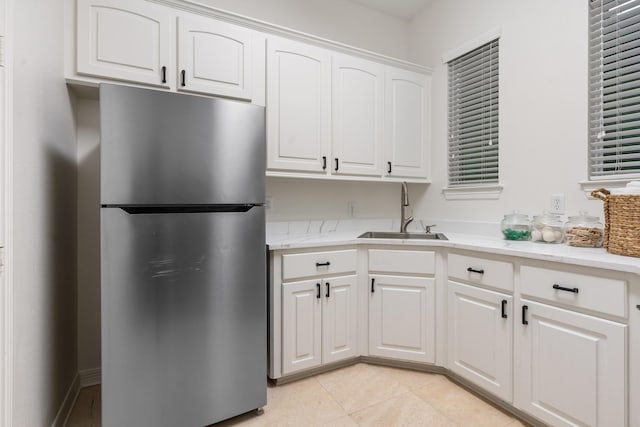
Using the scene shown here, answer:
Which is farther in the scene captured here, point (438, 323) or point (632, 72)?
point (438, 323)

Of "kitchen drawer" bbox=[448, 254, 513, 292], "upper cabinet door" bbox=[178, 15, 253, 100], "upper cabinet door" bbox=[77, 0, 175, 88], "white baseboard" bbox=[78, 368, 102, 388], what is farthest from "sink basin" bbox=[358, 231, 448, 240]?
"white baseboard" bbox=[78, 368, 102, 388]

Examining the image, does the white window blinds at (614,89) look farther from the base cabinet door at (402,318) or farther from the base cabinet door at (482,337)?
the base cabinet door at (402,318)

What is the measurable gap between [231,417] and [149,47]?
6.58 feet

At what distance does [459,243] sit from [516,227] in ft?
1.51

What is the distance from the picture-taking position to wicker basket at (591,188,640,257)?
1400mm

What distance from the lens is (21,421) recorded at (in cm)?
114

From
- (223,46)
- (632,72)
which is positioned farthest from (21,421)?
(632,72)

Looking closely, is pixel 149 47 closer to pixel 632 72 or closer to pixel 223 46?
pixel 223 46

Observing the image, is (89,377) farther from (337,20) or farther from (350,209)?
(337,20)

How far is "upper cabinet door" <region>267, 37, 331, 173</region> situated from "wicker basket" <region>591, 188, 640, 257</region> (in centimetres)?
159

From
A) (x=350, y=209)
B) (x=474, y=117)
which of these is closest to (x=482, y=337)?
(x=350, y=209)

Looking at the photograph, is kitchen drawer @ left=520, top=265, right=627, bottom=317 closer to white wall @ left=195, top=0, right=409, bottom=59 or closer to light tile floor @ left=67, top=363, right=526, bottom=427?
light tile floor @ left=67, top=363, right=526, bottom=427

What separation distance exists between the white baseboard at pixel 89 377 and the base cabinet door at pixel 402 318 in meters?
1.75

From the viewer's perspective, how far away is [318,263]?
80.5 inches
